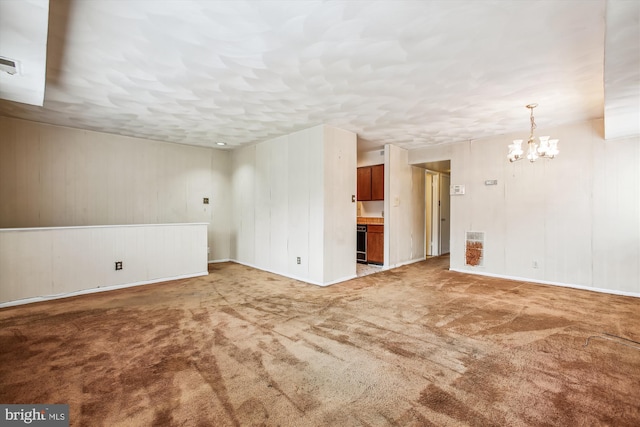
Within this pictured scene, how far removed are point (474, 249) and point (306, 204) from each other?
11.6 feet

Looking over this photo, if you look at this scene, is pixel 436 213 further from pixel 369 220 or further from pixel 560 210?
pixel 560 210

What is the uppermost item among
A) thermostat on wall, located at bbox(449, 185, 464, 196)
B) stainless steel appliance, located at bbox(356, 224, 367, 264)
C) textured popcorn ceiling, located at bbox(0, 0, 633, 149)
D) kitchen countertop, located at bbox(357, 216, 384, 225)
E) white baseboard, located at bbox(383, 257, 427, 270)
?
textured popcorn ceiling, located at bbox(0, 0, 633, 149)

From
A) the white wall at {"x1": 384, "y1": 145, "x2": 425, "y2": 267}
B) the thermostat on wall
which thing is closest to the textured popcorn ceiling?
the thermostat on wall

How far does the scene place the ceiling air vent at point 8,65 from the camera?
234cm

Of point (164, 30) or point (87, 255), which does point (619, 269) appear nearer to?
point (164, 30)

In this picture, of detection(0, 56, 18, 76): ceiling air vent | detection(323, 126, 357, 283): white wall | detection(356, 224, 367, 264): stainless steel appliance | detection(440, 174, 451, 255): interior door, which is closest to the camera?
detection(0, 56, 18, 76): ceiling air vent

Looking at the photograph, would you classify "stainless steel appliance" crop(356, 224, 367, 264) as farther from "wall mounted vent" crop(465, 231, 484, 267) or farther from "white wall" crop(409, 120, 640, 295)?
"wall mounted vent" crop(465, 231, 484, 267)

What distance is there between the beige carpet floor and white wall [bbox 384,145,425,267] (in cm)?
220

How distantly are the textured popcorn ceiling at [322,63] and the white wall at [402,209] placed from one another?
1.75m

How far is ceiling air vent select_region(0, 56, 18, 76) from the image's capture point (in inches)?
92.2

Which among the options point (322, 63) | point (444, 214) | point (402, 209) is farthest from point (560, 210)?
point (322, 63)

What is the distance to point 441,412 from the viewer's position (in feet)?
5.91

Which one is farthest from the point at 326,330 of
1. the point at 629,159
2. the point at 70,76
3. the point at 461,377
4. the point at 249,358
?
the point at 629,159

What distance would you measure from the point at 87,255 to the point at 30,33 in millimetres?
3476
